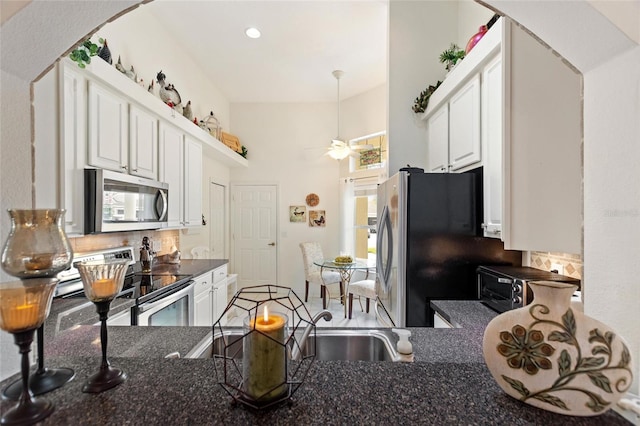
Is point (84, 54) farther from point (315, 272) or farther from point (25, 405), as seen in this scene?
point (315, 272)

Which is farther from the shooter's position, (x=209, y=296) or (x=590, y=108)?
(x=209, y=296)

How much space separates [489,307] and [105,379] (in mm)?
1796

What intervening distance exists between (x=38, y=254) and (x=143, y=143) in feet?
6.82

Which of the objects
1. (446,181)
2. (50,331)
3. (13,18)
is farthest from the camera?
(446,181)

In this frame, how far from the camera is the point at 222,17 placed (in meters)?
2.93

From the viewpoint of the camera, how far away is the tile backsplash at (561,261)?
1589 mm

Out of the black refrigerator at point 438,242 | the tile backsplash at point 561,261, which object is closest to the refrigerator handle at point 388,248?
the black refrigerator at point 438,242

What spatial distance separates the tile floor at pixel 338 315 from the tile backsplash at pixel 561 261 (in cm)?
188

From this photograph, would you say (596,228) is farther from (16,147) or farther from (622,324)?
(16,147)

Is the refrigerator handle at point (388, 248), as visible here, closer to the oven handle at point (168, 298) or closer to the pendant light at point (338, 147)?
the oven handle at point (168, 298)

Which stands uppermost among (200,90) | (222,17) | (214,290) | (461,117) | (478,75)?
(222,17)

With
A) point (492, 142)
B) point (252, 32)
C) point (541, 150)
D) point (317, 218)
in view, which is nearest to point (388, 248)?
point (492, 142)

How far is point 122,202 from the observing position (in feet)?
6.88

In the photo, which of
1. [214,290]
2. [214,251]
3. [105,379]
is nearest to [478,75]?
[105,379]
